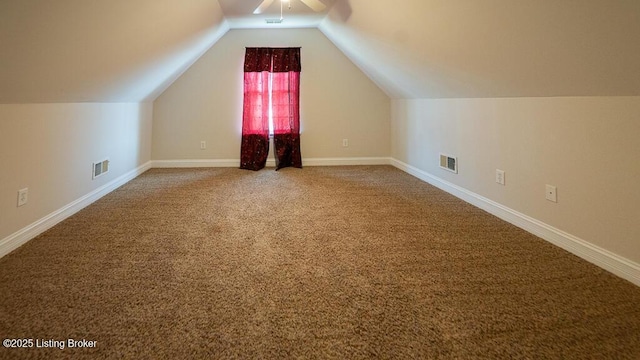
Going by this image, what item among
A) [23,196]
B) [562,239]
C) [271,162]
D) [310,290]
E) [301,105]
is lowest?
[310,290]

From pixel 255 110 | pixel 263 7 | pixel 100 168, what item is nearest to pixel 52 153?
pixel 100 168

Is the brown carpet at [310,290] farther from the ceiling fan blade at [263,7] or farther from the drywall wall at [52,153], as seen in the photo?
the ceiling fan blade at [263,7]

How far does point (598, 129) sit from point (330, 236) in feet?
5.79

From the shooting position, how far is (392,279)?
1.66m

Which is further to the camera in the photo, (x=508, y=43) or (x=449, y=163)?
(x=449, y=163)

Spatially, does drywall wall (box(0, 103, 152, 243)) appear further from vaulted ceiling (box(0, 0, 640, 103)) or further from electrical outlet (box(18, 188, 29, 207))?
vaulted ceiling (box(0, 0, 640, 103))

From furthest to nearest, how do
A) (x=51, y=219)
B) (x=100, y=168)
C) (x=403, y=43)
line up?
1. (x=100, y=168)
2. (x=403, y=43)
3. (x=51, y=219)

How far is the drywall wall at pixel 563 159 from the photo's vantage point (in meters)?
1.69

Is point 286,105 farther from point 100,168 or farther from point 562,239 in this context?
point 562,239

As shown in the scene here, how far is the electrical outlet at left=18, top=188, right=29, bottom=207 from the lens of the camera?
6.77 ft

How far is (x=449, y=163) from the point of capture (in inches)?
137

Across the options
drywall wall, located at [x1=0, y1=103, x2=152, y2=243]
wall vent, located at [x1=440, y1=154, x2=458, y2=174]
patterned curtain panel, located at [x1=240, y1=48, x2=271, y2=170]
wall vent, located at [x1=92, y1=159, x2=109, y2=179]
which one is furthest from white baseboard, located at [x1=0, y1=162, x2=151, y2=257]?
wall vent, located at [x1=440, y1=154, x2=458, y2=174]

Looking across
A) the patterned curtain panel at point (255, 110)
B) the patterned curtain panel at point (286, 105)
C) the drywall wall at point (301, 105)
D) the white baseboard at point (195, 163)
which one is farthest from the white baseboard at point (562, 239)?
the white baseboard at point (195, 163)

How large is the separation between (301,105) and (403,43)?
2359mm
